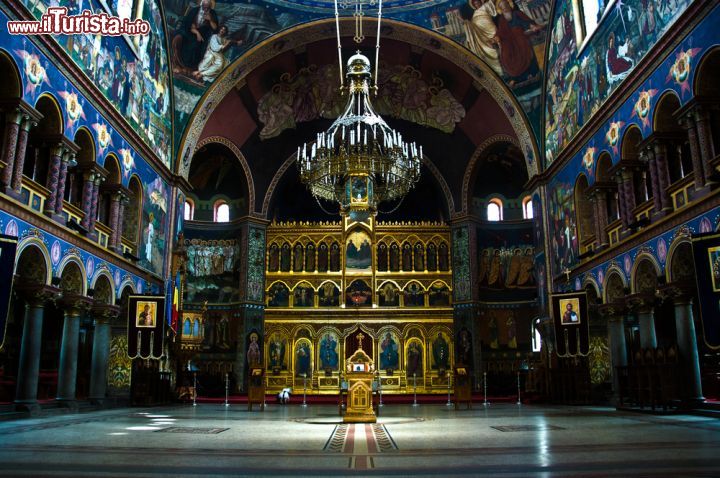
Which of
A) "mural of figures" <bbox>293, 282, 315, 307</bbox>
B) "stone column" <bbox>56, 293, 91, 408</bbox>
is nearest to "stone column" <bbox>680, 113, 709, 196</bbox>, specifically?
"stone column" <bbox>56, 293, 91, 408</bbox>

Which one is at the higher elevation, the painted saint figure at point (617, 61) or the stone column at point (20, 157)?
the painted saint figure at point (617, 61)

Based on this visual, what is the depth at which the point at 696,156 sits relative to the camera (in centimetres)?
1339

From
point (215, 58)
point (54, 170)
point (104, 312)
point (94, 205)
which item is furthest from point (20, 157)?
point (215, 58)

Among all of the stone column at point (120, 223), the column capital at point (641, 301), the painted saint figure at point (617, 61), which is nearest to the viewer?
the column capital at point (641, 301)

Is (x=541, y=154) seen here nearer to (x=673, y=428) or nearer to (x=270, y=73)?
(x=270, y=73)

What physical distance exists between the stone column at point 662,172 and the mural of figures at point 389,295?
15.7 metres

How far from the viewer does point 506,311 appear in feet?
92.3

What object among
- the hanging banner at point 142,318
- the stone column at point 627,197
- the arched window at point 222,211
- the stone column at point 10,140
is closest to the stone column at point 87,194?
the hanging banner at point 142,318

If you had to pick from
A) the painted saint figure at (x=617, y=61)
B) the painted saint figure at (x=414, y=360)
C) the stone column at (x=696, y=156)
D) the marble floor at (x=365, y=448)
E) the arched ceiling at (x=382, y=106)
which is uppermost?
the arched ceiling at (x=382, y=106)

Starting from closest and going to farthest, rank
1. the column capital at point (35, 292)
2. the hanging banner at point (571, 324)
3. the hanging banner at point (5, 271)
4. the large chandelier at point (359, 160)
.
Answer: the hanging banner at point (5, 271) < the column capital at point (35, 292) < the large chandelier at point (359, 160) < the hanging banner at point (571, 324)

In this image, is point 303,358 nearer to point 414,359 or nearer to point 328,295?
point 328,295

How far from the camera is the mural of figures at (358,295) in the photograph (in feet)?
96.0

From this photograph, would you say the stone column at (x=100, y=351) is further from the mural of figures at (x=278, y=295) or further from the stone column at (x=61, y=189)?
the mural of figures at (x=278, y=295)

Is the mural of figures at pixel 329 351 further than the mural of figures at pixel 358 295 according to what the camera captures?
No
